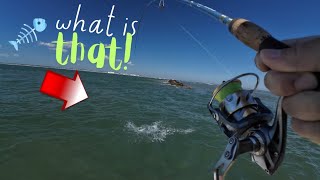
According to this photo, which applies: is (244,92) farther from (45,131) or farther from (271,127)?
(45,131)

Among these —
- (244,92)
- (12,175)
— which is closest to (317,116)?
(244,92)

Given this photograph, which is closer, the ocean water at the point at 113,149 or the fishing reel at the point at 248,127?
the fishing reel at the point at 248,127

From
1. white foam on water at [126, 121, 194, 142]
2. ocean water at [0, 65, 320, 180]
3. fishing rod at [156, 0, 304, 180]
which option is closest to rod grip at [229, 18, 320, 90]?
fishing rod at [156, 0, 304, 180]

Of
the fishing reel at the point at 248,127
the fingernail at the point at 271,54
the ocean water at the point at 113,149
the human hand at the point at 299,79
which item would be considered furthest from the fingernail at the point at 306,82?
the ocean water at the point at 113,149

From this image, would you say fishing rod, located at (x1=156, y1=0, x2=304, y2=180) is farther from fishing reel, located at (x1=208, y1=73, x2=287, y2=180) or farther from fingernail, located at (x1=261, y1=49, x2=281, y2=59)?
fingernail, located at (x1=261, y1=49, x2=281, y2=59)

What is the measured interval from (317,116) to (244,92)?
749mm

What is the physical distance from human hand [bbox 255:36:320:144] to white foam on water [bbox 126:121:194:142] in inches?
259

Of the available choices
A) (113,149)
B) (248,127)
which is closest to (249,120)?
(248,127)

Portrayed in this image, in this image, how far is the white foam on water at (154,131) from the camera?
312 inches

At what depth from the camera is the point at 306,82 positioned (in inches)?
Answer: 42.9

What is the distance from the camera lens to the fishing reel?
1.48 metres

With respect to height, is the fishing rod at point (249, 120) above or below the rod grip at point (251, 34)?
below

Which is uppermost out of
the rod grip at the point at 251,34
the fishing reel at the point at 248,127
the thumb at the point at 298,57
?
the rod grip at the point at 251,34

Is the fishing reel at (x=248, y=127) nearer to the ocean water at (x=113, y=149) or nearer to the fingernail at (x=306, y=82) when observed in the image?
the fingernail at (x=306, y=82)
